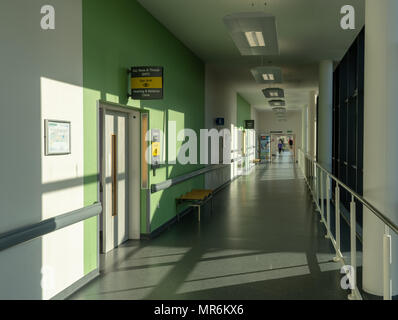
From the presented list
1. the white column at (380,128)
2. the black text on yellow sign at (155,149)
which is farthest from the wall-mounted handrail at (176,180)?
the white column at (380,128)

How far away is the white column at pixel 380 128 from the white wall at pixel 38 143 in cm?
301

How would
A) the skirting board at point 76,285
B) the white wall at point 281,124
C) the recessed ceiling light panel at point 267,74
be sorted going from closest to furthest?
the skirting board at point 76,285 → the recessed ceiling light panel at point 267,74 → the white wall at point 281,124

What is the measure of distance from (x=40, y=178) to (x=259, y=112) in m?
29.8

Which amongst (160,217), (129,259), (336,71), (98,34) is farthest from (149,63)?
(336,71)

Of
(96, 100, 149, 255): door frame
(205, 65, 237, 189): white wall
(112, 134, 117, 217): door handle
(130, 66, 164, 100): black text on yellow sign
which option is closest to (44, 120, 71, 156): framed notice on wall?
(130, 66, 164, 100): black text on yellow sign

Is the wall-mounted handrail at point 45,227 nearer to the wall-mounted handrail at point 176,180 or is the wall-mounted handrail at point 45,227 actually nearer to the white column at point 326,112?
the wall-mounted handrail at point 176,180

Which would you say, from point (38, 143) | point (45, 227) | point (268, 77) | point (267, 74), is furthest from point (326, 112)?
point (45, 227)

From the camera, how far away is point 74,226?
15.3 feet

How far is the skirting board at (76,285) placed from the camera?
4.29 meters

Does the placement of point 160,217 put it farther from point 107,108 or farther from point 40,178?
point 40,178

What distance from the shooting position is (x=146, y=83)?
19.8 feet

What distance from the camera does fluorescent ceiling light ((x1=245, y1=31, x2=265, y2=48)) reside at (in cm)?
532

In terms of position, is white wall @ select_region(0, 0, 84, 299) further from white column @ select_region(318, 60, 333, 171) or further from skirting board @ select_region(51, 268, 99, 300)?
white column @ select_region(318, 60, 333, 171)

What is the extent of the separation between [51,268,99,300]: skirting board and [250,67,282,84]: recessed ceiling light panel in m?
5.31
